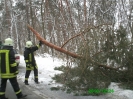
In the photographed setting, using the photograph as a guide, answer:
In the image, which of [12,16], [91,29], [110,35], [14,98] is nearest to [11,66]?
[14,98]

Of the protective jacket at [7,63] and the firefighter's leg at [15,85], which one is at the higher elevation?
the protective jacket at [7,63]

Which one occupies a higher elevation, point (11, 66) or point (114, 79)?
point (11, 66)

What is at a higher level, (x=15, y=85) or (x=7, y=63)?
(x=7, y=63)

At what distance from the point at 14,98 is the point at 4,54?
1557 mm

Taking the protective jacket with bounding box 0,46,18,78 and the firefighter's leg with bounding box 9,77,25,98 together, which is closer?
the protective jacket with bounding box 0,46,18,78

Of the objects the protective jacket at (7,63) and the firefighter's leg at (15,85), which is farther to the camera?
the firefighter's leg at (15,85)

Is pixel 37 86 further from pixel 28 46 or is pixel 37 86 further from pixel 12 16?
pixel 12 16

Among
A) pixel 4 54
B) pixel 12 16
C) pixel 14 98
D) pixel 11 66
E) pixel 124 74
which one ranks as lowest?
pixel 14 98

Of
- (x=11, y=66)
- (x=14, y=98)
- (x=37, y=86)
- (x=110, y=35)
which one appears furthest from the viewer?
(x=37, y=86)

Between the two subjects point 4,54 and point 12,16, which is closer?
point 4,54

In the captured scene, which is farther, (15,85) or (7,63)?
(15,85)

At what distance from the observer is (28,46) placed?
763 cm

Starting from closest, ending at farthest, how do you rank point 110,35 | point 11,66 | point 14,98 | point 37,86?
point 11,66 → point 14,98 → point 110,35 → point 37,86

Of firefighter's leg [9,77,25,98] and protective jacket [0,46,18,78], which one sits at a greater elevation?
protective jacket [0,46,18,78]
